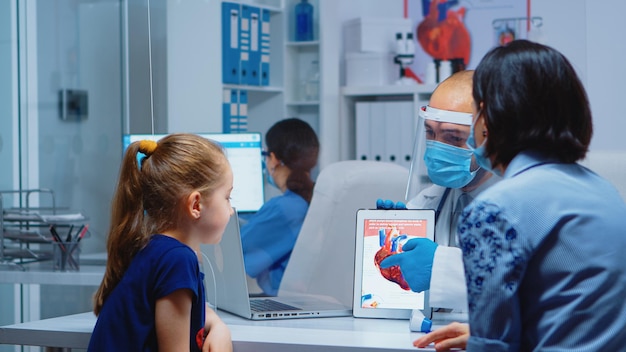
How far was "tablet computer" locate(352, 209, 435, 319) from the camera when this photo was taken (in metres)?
1.88

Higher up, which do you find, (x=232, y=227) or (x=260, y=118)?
(x=260, y=118)

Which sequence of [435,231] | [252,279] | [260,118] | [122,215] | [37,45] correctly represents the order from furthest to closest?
[260,118] < [37,45] < [252,279] < [435,231] < [122,215]

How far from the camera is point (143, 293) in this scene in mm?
1590

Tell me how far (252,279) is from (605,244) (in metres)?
2.42

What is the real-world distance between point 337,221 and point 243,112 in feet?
6.95

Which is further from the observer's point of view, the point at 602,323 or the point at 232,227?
the point at 232,227

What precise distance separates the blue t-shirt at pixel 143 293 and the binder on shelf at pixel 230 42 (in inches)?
121

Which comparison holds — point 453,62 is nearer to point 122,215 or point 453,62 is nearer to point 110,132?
point 110,132

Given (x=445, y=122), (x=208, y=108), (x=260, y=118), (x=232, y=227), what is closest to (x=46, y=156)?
(x=208, y=108)

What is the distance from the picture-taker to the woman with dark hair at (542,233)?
1117 millimetres

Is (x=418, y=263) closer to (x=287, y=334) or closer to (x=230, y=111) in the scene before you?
(x=287, y=334)

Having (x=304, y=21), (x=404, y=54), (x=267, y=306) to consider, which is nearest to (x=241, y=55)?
(x=304, y=21)

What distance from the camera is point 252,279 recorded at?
345cm

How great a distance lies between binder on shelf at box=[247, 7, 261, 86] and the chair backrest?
87.0 inches
